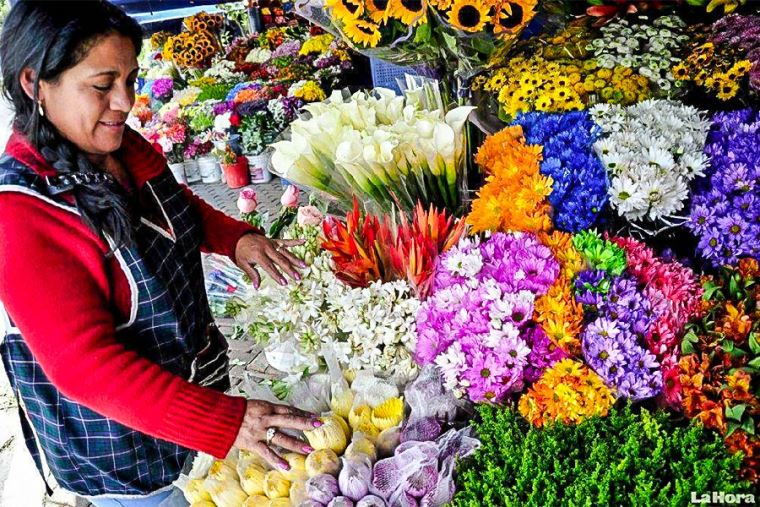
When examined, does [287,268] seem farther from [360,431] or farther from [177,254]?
[360,431]

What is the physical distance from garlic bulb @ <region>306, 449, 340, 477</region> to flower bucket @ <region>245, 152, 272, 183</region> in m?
4.75

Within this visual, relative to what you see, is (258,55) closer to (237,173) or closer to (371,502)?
(237,173)

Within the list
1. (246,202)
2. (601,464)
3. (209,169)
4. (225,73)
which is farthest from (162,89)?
(601,464)

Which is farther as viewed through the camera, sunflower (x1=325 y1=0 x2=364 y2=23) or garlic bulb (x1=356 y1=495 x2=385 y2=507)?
sunflower (x1=325 y1=0 x2=364 y2=23)

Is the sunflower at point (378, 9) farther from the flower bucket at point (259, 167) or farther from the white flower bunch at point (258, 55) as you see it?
the white flower bunch at point (258, 55)

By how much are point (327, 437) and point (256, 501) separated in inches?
6.9

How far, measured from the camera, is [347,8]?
1.77m

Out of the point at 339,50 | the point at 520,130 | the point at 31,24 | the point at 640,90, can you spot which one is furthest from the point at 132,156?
the point at 339,50

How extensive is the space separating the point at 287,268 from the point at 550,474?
0.83 metres

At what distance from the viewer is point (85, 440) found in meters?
1.39

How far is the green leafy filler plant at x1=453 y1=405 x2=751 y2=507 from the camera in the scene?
88 centimetres

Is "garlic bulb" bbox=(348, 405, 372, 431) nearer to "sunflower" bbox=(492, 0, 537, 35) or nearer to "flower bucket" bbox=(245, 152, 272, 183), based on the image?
"sunflower" bbox=(492, 0, 537, 35)

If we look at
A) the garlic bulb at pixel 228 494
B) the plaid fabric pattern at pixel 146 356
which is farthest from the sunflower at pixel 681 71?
the garlic bulb at pixel 228 494

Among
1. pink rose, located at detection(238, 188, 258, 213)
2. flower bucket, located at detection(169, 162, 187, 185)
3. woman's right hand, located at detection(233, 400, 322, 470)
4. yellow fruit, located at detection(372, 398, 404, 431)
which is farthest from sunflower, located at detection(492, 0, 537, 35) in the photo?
flower bucket, located at detection(169, 162, 187, 185)
